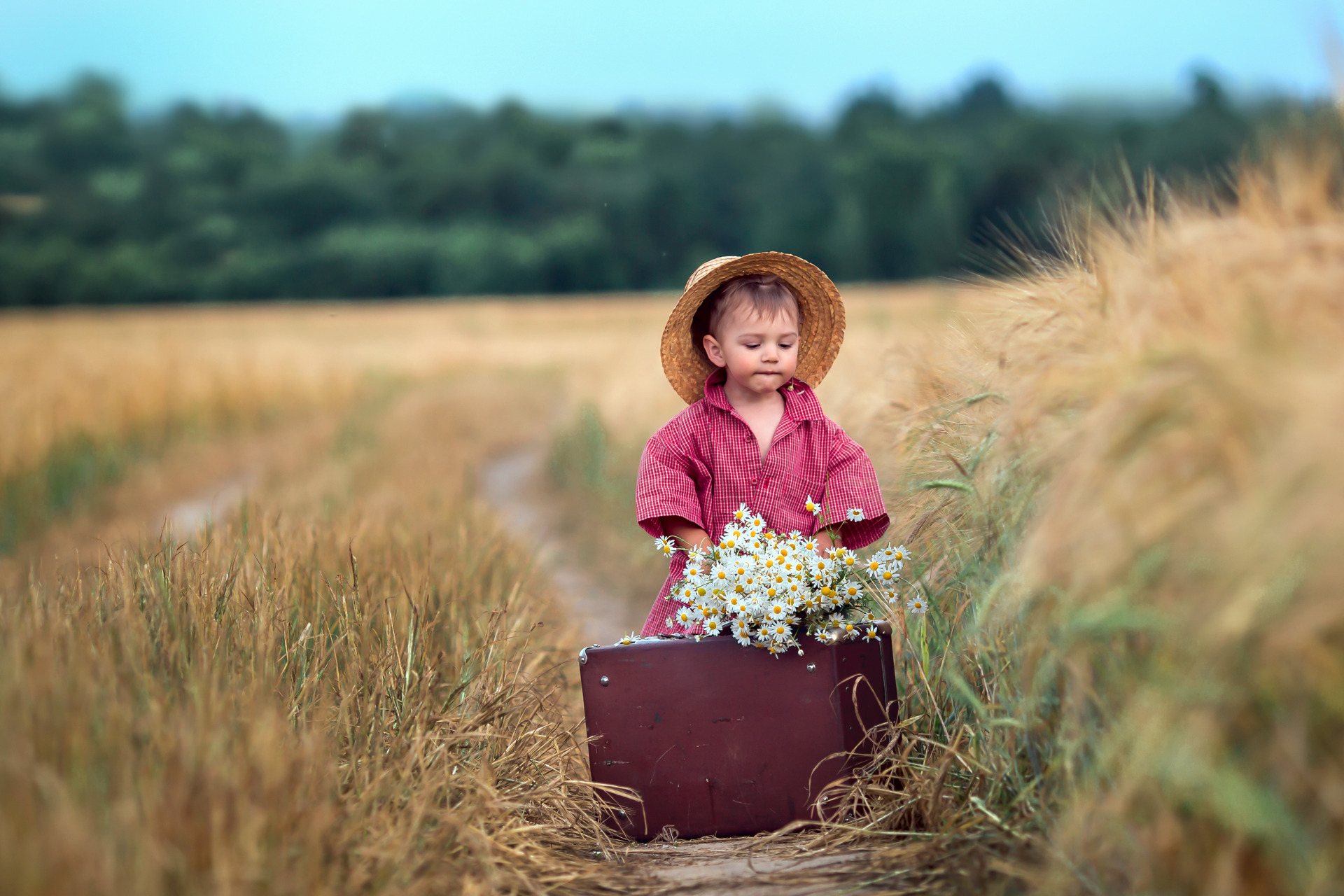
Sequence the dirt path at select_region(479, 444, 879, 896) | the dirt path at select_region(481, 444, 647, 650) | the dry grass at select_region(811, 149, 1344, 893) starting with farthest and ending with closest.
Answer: the dirt path at select_region(481, 444, 647, 650)
the dirt path at select_region(479, 444, 879, 896)
the dry grass at select_region(811, 149, 1344, 893)

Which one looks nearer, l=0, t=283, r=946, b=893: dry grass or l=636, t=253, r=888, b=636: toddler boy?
l=0, t=283, r=946, b=893: dry grass

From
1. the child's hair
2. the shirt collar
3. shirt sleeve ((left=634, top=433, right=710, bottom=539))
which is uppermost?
the child's hair

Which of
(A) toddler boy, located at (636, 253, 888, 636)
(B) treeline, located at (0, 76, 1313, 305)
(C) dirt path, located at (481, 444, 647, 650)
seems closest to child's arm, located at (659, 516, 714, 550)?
(A) toddler boy, located at (636, 253, 888, 636)

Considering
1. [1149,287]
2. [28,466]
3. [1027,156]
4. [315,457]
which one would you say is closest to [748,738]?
[1149,287]

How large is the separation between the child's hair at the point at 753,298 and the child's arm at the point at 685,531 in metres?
0.59

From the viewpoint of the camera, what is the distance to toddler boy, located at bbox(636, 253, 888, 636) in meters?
3.01

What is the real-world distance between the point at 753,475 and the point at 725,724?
31.0 inches

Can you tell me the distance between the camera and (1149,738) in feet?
4.73

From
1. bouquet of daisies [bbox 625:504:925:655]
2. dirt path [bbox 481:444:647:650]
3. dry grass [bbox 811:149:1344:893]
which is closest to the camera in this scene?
dry grass [bbox 811:149:1344:893]

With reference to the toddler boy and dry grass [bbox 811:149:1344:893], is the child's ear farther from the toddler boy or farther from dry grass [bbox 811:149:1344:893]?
dry grass [bbox 811:149:1344:893]

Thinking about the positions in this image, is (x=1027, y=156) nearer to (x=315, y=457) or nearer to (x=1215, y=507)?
(x=315, y=457)

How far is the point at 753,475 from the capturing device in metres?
3.08

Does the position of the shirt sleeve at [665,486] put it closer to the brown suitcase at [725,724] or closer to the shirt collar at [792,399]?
the shirt collar at [792,399]

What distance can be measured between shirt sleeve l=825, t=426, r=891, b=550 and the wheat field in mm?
118
